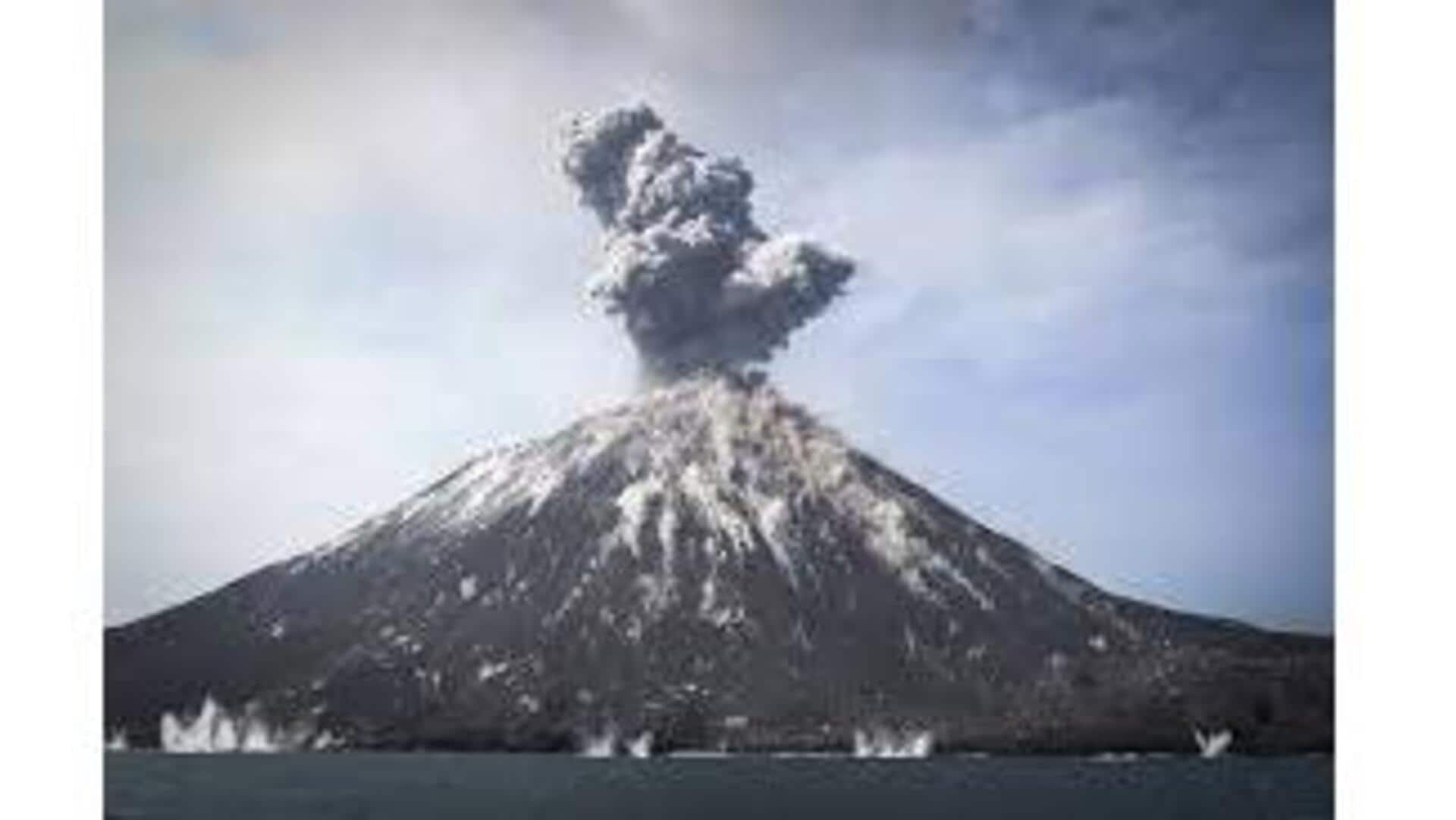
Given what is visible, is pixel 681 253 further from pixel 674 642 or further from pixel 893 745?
pixel 893 745

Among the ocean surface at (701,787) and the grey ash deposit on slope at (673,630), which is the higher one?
the grey ash deposit on slope at (673,630)

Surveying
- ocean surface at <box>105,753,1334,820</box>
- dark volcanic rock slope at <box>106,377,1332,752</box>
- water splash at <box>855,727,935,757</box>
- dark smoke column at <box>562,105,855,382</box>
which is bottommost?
ocean surface at <box>105,753,1334,820</box>

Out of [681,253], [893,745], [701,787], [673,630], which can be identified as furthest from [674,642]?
[681,253]

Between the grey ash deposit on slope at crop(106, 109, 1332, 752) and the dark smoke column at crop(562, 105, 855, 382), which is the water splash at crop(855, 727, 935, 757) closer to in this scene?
the grey ash deposit on slope at crop(106, 109, 1332, 752)

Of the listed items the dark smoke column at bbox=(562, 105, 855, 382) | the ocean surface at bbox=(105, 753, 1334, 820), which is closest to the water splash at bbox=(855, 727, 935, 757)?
the ocean surface at bbox=(105, 753, 1334, 820)

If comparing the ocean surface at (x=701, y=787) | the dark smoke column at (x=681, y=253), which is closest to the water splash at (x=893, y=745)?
the ocean surface at (x=701, y=787)

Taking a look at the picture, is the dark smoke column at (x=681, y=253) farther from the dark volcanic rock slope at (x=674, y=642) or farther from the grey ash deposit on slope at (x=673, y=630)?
the dark volcanic rock slope at (x=674, y=642)

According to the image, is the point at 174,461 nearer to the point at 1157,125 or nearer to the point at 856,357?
the point at 856,357
